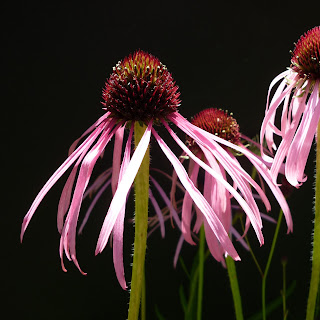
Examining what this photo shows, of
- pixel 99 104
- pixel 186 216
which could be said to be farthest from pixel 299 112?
pixel 99 104

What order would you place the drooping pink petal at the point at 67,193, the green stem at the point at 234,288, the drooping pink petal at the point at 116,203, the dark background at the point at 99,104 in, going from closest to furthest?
the drooping pink petal at the point at 116,203 → the drooping pink petal at the point at 67,193 → the green stem at the point at 234,288 → the dark background at the point at 99,104

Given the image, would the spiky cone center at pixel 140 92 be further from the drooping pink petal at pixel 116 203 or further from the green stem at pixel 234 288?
the green stem at pixel 234 288

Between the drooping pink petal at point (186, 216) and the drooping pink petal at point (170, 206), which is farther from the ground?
the drooping pink petal at point (170, 206)

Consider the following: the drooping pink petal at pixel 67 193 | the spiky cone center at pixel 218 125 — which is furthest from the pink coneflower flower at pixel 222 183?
the drooping pink petal at pixel 67 193

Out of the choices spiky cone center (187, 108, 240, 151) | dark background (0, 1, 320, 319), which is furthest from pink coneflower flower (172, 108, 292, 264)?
dark background (0, 1, 320, 319)

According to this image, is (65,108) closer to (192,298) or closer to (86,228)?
(86,228)

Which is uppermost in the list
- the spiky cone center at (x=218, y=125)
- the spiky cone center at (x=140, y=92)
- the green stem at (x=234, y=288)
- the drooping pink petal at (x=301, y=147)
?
the spiky cone center at (x=218, y=125)
